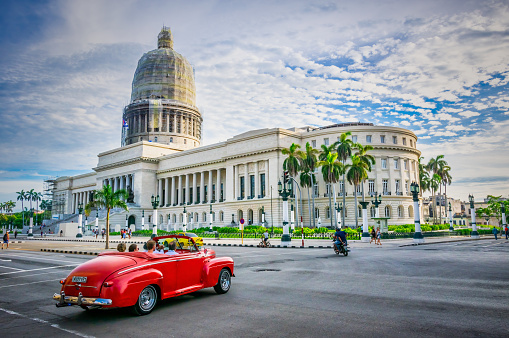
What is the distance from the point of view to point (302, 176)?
196 ft

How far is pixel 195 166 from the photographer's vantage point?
8288 cm

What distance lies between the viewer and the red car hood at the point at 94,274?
A: 23.3 ft

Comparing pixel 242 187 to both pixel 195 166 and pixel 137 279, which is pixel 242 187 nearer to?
pixel 195 166

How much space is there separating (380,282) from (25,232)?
87.9 m

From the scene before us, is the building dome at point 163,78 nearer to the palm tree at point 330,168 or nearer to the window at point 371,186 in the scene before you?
the window at point 371,186

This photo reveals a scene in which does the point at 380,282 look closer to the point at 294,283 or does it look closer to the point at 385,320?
the point at 294,283

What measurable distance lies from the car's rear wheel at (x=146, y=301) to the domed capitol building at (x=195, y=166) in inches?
1970

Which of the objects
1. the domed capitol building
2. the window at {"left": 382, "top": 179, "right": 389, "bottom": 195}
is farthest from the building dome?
the window at {"left": 382, "top": 179, "right": 389, "bottom": 195}

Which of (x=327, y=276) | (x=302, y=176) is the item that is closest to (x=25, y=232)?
(x=302, y=176)

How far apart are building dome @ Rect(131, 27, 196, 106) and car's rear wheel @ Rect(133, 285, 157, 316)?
95.8 metres

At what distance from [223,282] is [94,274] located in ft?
12.2

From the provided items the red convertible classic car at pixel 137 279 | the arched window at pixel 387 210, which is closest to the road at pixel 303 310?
the red convertible classic car at pixel 137 279

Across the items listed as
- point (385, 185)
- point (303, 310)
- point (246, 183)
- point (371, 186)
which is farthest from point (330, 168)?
point (303, 310)

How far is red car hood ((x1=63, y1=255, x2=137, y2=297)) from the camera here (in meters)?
7.09
